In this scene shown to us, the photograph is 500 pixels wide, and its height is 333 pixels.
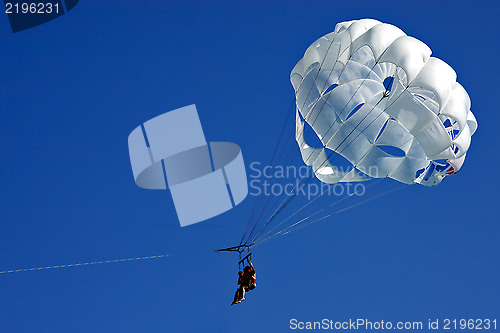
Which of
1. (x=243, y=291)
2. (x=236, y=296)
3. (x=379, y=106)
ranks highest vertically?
(x=379, y=106)

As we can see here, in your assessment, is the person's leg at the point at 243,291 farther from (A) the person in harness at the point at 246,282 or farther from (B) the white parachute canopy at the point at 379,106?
(B) the white parachute canopy at the point at 379,106

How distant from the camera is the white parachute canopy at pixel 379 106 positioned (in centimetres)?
1880

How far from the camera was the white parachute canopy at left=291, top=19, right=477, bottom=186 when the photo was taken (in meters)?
18.8

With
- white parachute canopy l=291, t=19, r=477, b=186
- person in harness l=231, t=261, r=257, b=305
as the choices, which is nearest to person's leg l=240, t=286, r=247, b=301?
person in harness l=231, t=261, r=257, b=305

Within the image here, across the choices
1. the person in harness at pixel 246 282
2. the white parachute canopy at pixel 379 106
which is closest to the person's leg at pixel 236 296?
the person in harness at pixel 246 282

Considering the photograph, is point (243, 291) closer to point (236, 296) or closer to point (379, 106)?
point (236, 296)

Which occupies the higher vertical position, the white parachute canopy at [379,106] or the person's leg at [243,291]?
the white parachute canopy at [379,106]

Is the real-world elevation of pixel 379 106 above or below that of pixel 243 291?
above

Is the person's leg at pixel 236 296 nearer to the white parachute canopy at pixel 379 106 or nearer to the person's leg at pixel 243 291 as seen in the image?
the person's leg at pixel 243 291

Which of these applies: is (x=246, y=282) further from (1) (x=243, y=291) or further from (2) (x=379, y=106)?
(2) (x=379, y=106)

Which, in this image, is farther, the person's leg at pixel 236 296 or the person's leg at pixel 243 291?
the person's leg at pixel 243 291

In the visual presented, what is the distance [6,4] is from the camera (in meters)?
24.0

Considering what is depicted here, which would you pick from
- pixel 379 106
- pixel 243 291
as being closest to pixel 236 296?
pixel 243 291

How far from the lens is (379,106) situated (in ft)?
66.5
